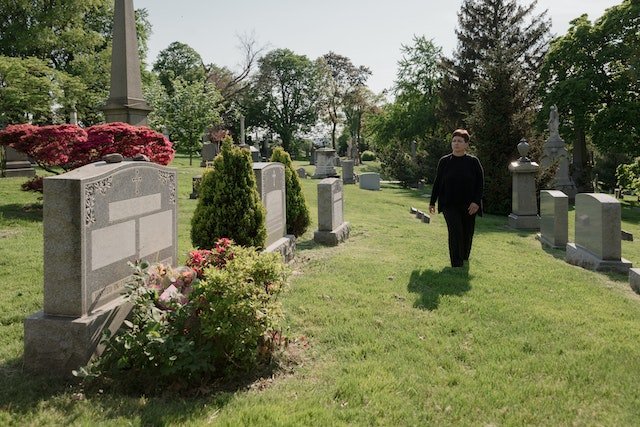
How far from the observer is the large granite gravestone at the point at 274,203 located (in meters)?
7.36

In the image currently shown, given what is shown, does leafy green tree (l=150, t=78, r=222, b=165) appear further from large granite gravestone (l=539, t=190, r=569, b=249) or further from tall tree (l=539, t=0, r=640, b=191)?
large granite gravestone (l=539, t=190, r=569, b=249)

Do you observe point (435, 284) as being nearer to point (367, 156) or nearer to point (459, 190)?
point (459, 190)

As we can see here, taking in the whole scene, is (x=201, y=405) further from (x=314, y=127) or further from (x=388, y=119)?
(x=314, y=127)

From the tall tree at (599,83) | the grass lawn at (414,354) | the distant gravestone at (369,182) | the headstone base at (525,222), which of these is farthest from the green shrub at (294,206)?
the tall tree at (599,83)

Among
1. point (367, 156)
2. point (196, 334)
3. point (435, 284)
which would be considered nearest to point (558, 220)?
point (435, 284)

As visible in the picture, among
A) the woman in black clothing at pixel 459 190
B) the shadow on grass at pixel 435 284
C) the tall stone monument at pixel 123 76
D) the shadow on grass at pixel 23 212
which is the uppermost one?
the tall stone monument at pixel 123 76

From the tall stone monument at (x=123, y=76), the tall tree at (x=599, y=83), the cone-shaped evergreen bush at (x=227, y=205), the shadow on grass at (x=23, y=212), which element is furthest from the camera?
the tall tree at (x=599, y=83)

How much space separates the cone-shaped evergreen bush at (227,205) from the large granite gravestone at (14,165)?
14316mm

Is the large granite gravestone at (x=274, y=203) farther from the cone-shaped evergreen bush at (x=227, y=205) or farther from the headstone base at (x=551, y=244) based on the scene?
the headstone base at (x=551, y=244)

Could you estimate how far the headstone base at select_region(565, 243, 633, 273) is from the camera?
7699 mm

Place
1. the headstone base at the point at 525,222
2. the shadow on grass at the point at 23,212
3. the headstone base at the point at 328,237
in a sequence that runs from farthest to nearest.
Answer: the headstone base at the point at 525,222, the shadow on grass at the point at 23,212, the headstone base at the point at 328,237

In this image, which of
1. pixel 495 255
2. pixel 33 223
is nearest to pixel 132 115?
pixel 33 223

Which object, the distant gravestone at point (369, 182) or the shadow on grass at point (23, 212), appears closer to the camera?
the shadow on grass at point (23, 212)

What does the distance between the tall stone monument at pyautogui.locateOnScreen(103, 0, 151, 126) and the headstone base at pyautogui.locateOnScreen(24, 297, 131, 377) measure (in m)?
11.5
